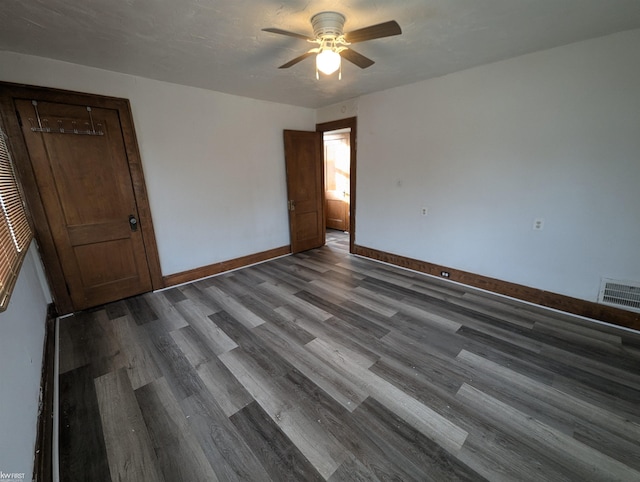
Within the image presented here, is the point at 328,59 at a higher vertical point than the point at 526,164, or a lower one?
higher

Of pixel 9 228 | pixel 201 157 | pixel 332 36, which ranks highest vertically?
pixel 332 36

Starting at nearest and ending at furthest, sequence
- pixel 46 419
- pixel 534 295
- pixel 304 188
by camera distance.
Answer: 1. pixel 46 419
2. pixel 534 295
3. pixel 304 188

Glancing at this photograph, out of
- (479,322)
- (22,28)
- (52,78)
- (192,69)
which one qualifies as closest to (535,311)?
(479,322)

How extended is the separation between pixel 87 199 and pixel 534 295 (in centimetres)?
491

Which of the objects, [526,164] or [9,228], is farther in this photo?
[526,164]

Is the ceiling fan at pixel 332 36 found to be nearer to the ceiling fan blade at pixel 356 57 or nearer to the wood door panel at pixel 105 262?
the ceiling fan blade at pixel 356 57

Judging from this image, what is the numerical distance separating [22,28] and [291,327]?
3102mm

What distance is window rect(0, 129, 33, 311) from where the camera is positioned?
1.40 meters

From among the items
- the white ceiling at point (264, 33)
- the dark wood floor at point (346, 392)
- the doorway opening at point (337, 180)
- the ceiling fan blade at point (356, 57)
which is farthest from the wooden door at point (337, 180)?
the ceiling fan blade at point (356, 57)

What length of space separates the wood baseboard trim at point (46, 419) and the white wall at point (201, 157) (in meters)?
1.41

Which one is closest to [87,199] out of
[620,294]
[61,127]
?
[61,127]

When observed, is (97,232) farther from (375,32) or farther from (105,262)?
(375,32)

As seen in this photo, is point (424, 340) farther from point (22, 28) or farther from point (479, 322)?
point (22, 28)

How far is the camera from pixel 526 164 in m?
2.68
